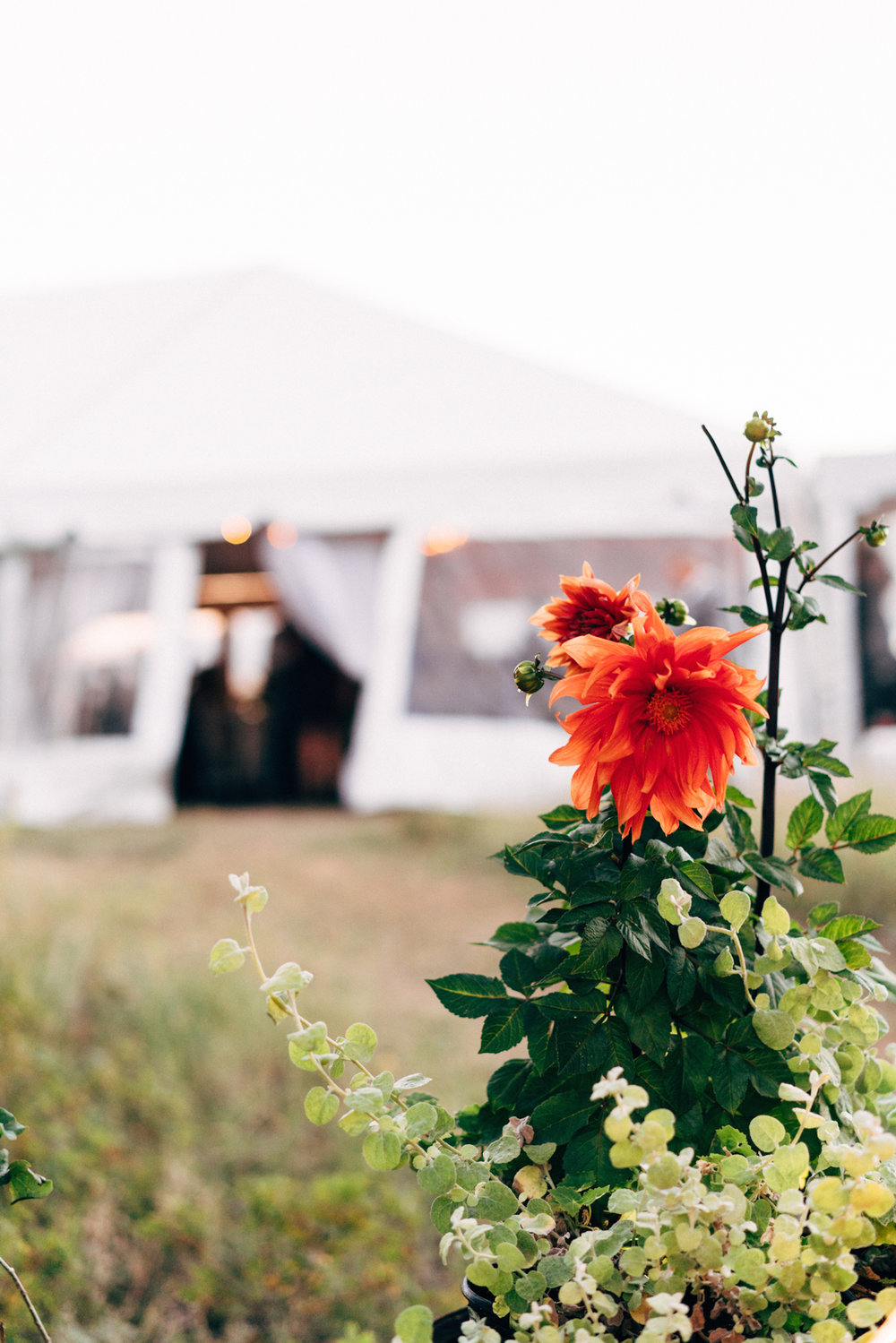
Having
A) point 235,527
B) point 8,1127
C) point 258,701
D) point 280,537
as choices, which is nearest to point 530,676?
point 8,1127

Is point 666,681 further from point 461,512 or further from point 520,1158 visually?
point 461,512

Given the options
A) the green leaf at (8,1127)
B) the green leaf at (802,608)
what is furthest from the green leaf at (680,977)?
the green leaf at (8,1127)

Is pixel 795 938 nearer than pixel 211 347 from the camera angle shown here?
Yes

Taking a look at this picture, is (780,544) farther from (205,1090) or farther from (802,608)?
(205,1090)

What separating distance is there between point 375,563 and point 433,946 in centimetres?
242

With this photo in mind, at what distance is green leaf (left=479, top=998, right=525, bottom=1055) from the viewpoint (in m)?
0.53

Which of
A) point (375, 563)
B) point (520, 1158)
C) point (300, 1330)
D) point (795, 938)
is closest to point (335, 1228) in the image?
point (300, 1330)

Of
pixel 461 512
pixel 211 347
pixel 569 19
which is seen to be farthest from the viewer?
pixel 211 347

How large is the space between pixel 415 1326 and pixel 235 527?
360 centimetres

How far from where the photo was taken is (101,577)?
4410mm

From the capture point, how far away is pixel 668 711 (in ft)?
1.64

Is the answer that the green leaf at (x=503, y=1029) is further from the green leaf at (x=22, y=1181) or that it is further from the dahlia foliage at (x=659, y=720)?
the green leaf at (x=22, y=1181)

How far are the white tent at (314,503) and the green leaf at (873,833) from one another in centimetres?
287

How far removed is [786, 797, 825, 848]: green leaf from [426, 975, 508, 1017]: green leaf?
0.72 feet
